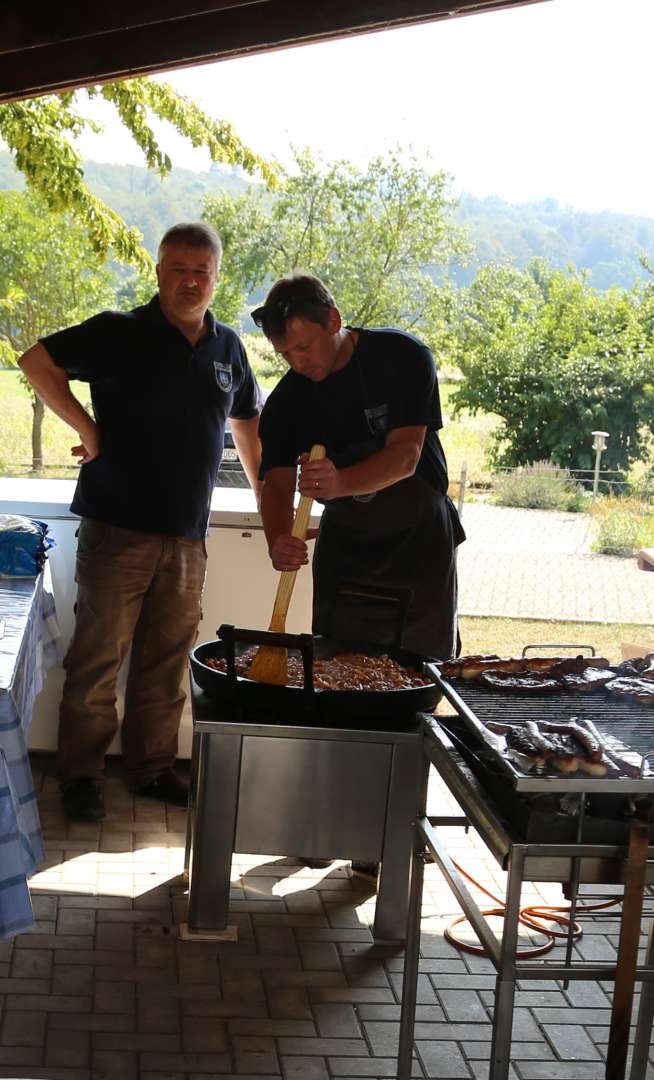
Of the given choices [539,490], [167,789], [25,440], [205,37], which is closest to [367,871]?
[167,789]

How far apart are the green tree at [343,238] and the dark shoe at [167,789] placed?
38.1 feet

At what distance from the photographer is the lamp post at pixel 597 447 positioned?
35.3 feet

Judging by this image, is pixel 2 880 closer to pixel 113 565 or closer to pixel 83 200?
pixel 113 565

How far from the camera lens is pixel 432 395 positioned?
3.13 meters

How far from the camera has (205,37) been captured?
311cm

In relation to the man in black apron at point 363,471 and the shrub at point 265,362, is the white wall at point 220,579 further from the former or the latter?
the shrub at point 265,362

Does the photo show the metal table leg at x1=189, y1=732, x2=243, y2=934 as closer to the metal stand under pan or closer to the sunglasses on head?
the metal stand under pan

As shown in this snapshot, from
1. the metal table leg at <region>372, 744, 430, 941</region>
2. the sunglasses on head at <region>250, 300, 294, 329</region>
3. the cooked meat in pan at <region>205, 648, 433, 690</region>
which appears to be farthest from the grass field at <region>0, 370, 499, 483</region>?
the metal table leg at <region>372, 744, 430, 941</region>

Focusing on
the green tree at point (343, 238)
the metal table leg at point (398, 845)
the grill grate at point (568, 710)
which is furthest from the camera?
the green tree at point (343, 238)

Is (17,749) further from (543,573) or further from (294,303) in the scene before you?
(543,573)

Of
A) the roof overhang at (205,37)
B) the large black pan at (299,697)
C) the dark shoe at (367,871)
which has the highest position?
the roof overhang at (205,37)

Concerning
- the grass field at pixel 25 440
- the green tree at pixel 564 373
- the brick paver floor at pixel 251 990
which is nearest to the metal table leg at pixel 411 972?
the brick paver floor at pixel 251 990

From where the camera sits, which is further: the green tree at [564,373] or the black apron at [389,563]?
the green tree at [564,373]

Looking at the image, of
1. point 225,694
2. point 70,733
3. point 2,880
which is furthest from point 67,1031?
point 70,733
